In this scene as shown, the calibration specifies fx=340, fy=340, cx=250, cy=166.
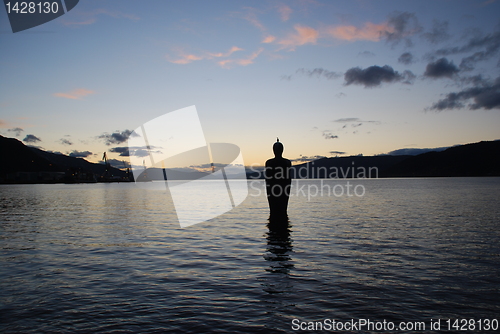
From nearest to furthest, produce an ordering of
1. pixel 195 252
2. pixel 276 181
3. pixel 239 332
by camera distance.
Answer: pixel 239 332, pixel 195 252, pixel 276 181

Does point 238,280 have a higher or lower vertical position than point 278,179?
lower

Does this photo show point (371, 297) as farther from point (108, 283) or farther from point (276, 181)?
point (276, 181)

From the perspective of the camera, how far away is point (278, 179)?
21.6 meters

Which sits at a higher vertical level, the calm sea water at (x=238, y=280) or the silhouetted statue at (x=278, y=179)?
the silhouetted statue at (x=278, y=179)

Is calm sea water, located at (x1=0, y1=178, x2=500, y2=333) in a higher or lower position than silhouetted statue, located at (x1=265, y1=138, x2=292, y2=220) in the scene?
lower

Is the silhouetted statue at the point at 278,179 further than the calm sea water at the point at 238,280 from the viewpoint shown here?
Yes

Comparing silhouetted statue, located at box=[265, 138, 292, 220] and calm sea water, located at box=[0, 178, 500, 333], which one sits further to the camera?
silhouetted statue, located at box=[265, 138, 292, 220]

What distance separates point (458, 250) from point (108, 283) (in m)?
15.1

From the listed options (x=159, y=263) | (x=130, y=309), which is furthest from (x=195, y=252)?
(x=130, y=309)

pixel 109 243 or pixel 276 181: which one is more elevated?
pixel 276 181

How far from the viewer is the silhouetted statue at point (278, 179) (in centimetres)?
2161

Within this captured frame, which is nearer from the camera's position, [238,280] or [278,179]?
[238,280]

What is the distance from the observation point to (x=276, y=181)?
21641mm

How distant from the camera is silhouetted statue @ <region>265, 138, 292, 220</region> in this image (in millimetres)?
21609
